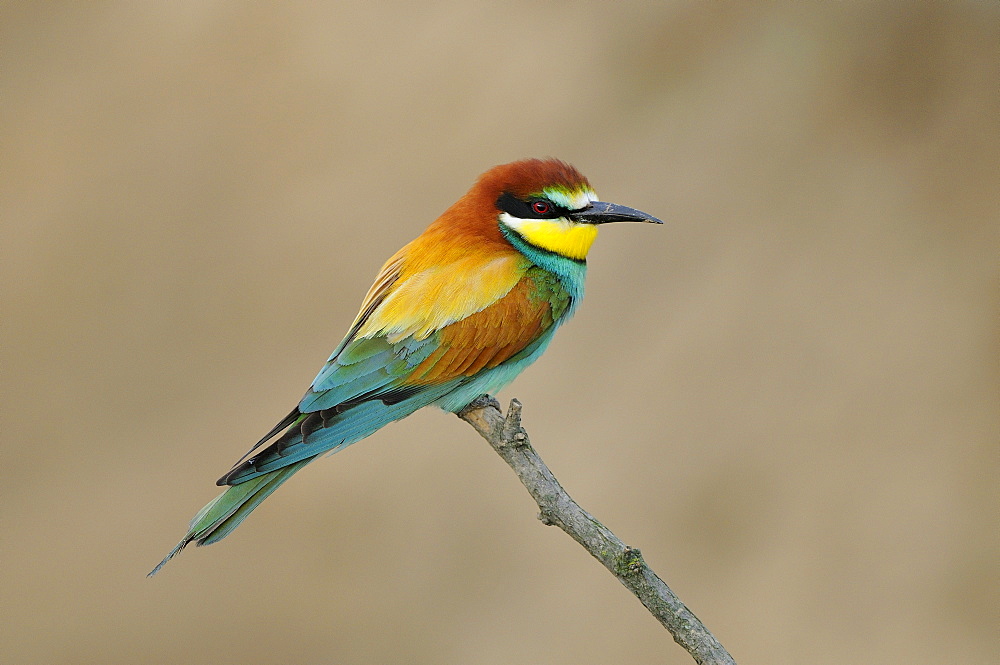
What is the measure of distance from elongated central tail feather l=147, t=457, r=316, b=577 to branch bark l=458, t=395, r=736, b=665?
43 centimetres

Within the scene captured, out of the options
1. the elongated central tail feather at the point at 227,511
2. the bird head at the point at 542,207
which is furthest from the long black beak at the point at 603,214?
the elongated central tail feather at the point at 227,511

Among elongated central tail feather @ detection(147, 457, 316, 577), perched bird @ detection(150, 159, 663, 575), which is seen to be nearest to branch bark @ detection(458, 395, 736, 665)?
perched bird @ detection(150, 159, 663, 575)

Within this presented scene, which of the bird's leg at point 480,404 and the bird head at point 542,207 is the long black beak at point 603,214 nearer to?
the bird head at point 542,207

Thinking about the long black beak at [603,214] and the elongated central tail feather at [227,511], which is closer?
the elongated central tail feather at [227,511]

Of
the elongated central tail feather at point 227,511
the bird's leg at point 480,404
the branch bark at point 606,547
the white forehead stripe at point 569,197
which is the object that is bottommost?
the branch bark at point 606,547

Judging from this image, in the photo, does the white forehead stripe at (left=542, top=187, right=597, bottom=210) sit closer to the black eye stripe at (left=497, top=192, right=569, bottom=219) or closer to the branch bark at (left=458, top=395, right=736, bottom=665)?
the black eye stripe at (left=497, top=192, right=569, bottom=219)

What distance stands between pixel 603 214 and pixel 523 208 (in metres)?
0.16

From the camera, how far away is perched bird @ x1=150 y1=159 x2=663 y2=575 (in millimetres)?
1592

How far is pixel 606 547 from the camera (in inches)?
49.2

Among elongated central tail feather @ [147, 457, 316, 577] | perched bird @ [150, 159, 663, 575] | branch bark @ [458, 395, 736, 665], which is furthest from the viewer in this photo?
perched bird @ [150, 159, 663, 575]

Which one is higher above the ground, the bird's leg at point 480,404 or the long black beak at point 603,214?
the long black beak at point 603,214

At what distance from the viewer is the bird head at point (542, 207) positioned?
1653 mm

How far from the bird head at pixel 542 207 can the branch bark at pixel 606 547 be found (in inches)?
17.6

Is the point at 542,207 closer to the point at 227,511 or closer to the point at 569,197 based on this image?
the point at 569,197
